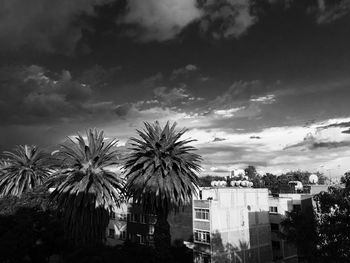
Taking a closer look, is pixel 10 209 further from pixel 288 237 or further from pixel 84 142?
pixel 288 237

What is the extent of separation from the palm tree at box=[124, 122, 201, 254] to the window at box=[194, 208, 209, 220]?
463 inches

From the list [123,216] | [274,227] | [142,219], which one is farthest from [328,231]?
[123,216]

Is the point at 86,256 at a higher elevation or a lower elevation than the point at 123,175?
lower

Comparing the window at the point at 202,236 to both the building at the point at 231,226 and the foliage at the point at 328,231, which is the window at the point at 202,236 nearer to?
the building at the point at 231,226

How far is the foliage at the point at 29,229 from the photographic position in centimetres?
3894

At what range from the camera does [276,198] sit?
216 ft

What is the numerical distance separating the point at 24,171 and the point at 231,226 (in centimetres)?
3435

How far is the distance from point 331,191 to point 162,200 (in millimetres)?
16620

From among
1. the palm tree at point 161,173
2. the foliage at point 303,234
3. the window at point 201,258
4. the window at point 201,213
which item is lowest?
the window at point 201,258

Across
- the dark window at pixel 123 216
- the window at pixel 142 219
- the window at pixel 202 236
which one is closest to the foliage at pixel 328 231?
the window at pixel 202 236

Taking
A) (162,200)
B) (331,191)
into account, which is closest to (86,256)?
(162,200)

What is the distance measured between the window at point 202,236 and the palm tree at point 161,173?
1291 cm

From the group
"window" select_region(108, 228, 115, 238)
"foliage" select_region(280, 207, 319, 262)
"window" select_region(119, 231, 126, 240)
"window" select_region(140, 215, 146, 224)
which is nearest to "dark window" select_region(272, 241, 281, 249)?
"window" select_region(140, 215, 146, 224)

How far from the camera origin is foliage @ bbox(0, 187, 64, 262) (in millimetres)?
38938
